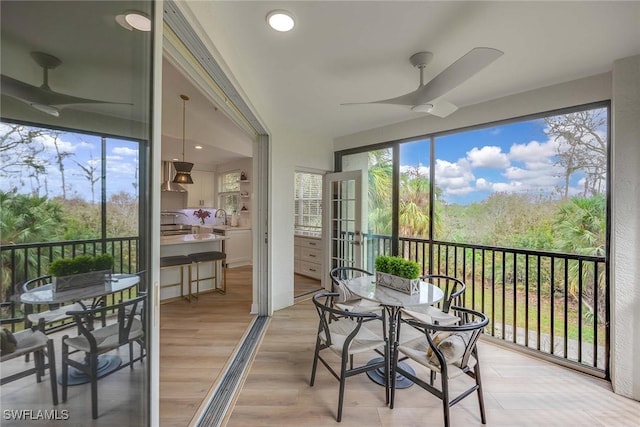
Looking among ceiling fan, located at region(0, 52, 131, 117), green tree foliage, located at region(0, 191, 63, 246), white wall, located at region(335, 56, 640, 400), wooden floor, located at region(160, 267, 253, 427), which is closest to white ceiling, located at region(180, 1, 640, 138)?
white wall, located at region(335, 56, 640, 400)

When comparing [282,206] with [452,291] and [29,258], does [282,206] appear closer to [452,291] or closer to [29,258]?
[452,291]

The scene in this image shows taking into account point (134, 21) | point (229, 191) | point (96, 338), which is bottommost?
point (96, 338)

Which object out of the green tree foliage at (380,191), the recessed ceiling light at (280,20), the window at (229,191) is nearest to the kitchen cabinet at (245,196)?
the window at (229,191)

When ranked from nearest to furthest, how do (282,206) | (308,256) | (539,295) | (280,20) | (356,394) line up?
(280,20) → (356,394) → (539,295) → (282,206) → (308,256)

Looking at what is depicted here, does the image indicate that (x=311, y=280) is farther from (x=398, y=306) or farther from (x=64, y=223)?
(x=64, y=223)

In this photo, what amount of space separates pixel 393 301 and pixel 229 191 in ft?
19.0

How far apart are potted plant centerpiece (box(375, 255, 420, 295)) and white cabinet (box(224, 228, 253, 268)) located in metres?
4.33

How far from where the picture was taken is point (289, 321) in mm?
3135

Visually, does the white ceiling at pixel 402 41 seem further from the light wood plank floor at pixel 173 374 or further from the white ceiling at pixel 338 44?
the light wood plank floor at pixel 173 374

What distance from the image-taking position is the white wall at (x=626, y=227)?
195 cm

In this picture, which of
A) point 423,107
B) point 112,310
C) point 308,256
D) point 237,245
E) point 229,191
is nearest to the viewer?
point 112,310

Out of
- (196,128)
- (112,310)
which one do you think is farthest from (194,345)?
(196,128)

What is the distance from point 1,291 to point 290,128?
3429 mm

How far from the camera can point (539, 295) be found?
2.66 metres
